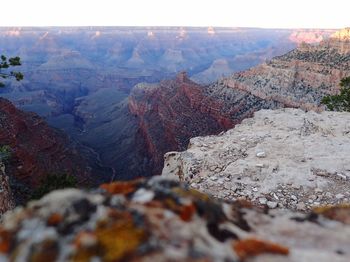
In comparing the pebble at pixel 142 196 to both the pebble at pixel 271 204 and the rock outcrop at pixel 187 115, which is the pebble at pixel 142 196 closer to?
the pebble at pixel 271 204

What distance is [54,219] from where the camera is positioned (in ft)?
17.7

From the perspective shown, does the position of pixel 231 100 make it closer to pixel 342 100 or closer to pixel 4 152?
pixel 342 100

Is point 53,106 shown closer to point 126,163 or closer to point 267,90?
point 126,163

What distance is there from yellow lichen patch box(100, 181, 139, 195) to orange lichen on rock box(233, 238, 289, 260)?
185 centimetres

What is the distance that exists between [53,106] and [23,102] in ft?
33.4

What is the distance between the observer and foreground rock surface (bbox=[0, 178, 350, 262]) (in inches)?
193

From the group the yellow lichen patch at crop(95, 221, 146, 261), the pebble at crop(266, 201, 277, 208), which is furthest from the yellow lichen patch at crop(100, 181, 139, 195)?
the pebble at crop(266, 201, 277, 208)

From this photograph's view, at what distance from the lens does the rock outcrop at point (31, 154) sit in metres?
40.7

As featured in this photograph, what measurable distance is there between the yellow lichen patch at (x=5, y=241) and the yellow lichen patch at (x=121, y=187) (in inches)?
61.9

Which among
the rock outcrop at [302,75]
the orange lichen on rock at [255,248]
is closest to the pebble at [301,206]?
the orange lichen on rock at [255,248]

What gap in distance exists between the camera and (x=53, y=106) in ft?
458

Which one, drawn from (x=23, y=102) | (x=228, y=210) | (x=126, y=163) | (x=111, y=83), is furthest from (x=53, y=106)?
(x=228, y=210)

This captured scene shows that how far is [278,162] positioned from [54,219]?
39.2 ft

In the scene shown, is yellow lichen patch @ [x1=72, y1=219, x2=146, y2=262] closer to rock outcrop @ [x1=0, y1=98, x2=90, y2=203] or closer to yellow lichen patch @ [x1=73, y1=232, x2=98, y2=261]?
yellow lichen patch @ [x1=73, y1=232, x2=98, y2=261]
